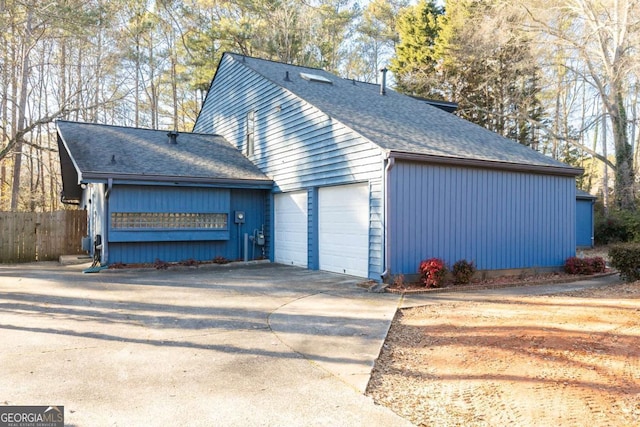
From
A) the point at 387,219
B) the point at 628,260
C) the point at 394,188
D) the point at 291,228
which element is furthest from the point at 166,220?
the point at 628,260

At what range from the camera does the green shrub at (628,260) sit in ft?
29.9

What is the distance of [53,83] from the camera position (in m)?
24.5

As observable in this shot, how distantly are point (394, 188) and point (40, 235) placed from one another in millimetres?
11355

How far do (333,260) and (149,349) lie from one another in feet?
20.6

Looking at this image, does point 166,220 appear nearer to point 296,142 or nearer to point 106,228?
point 106,228

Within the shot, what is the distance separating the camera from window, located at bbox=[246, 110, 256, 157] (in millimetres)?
14656

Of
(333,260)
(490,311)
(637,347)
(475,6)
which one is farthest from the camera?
(475,6)

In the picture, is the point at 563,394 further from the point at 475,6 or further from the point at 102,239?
the point at 475,6

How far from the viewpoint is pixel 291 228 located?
12.3 meters

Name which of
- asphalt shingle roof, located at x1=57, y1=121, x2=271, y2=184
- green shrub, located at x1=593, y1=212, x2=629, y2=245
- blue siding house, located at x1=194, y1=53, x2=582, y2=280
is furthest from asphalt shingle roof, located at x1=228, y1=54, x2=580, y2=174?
green shrub, located at x1=593, y1=212, x2=629, y2=245

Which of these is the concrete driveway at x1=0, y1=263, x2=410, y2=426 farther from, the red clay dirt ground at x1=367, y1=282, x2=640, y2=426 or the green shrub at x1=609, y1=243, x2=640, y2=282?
the green shrub at x1=609, y1=243, x2=640, y2=282

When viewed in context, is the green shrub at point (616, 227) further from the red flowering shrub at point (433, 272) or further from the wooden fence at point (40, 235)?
the wooden fence at point (40, 235)

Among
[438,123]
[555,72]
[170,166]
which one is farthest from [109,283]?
[555,72]

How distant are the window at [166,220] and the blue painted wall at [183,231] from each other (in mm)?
153
